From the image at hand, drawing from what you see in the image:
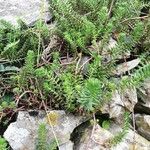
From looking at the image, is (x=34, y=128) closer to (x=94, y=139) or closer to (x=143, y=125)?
(x=94, y=139)

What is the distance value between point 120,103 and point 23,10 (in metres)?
1.41

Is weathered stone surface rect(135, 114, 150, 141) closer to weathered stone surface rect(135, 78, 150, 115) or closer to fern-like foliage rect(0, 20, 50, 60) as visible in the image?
weathered stone surface rect(135, 78, 150, 115)

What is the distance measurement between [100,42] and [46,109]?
724mm

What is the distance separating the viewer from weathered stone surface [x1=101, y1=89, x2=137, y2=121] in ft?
9.78

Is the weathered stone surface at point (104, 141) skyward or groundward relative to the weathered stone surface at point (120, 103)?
groundward

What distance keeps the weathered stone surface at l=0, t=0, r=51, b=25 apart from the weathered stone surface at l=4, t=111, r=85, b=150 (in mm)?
1027

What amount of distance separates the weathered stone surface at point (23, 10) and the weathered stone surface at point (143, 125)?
1208 millimetres

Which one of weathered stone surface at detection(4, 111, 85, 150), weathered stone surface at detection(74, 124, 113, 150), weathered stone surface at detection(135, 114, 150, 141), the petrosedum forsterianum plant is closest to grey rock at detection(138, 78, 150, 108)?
weathered stone surface at detection(135, 114, 150, 141)

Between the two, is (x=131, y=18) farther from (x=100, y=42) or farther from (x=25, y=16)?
(x=25, y=16)

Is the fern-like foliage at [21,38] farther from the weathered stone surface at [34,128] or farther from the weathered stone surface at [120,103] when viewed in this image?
the weathered stone surface at [120,103]

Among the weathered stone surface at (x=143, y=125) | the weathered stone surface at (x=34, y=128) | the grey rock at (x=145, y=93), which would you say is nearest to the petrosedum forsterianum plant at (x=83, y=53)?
the weathered stone surface at (x=34, y=128)

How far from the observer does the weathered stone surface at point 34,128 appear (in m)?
2.71

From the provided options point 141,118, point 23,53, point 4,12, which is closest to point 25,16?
point 4,12

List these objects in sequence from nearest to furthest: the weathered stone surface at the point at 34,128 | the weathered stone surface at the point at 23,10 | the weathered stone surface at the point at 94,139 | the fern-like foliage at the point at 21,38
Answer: the weathered stone surface at the point at 34,128 < the weathered stone surface at the point at 94,139 < the fern-like foliage at the point at 21,38 < the weathered stone surface at the point at 23,10
